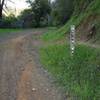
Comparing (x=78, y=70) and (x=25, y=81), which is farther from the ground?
(x=78, y=70)

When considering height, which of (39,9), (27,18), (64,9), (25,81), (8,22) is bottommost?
(8,22)

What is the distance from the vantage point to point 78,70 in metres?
11.8

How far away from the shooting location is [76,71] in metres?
11.7

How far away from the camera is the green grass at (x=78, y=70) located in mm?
9625

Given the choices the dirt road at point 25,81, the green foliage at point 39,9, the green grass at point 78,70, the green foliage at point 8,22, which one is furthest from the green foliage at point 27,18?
the green grass at point 78,70

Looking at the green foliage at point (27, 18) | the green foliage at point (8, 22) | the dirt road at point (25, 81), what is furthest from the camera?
the green foliage at point (27, 18)

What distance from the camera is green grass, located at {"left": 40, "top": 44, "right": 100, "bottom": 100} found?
962cm

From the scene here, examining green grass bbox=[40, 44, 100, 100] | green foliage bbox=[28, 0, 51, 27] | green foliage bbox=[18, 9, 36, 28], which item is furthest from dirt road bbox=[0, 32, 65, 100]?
green foliage bbox=[28, 0, 51, 27]

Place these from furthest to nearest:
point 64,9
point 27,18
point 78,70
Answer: point 27,18, point 64,9, point 78,70

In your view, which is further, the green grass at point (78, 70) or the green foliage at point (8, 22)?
the green foliage at point (8, 22)

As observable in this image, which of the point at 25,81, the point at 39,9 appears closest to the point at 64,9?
the point at 39,9

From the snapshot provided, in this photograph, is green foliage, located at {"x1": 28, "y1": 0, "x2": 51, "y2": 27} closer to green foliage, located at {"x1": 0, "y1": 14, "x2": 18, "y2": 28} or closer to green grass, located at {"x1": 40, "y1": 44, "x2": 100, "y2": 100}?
green foliage, located at {"x1": 0, "y1": 14, "x2": 18, "y2": 28}

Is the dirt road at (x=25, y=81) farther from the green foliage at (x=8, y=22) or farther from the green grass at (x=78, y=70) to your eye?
the green foliage at (x=8, y=22)

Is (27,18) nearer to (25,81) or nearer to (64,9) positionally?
(64,9)
